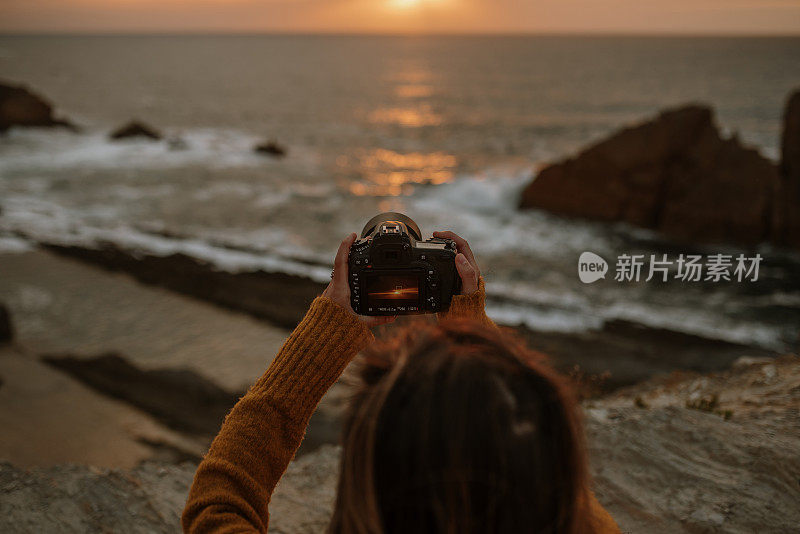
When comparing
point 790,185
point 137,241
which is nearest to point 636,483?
point 137,241

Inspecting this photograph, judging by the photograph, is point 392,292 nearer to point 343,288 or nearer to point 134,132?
point 343,288

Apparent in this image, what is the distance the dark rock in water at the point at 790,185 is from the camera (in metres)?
11.3

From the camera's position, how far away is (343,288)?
151 centimetres

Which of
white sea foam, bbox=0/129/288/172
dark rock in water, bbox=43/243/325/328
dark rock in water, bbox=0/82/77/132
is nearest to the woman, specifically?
dark rock in water, bbox=43/243/325/328

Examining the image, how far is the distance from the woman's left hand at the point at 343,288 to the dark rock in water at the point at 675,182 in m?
12.8

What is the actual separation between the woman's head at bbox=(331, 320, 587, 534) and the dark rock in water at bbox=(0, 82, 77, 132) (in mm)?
31313

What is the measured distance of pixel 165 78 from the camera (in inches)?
2547

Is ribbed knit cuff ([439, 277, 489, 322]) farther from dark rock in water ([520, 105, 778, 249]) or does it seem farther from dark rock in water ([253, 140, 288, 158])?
dark rock in water ([253, 140, 288, 158])

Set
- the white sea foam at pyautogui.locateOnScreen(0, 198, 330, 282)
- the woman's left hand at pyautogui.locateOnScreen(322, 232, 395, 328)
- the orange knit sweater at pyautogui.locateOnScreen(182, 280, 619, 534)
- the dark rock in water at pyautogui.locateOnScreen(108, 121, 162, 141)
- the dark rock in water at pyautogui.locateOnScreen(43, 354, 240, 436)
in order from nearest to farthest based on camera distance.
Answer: the orange knit sweater at pyautogui.locateOnScreen(182, 280, 619, 534) → the woman's left hand at pyautogui.locateOnScreen(322, 232, 395, 328) → the dark rock in water at pyautogui.locateOnScreen(43, 354, 240, 436) → the white sea foam at pyautogui.locateOnScreen(0, 198, 330, 282) → the dark rock in water at pyautogui.locateOnScreen(108, 121, 162, 141)

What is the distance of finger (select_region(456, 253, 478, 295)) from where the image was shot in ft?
5.15

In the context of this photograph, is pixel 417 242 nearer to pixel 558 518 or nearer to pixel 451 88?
pixel 558 518

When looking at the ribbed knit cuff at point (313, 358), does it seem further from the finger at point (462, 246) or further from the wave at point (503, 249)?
the wave at point (503, 249)

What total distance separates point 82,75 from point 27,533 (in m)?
76.9

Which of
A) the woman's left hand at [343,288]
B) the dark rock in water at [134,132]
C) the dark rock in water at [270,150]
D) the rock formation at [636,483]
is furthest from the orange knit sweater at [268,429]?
the dark rock in water at [134,132]
